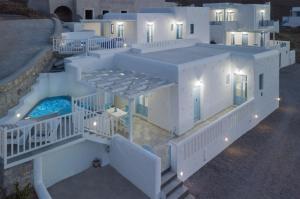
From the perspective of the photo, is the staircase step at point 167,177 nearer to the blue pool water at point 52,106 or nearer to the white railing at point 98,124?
the white railing at point 98,124

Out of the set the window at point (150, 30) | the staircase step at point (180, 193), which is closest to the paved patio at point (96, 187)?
the staircase step at point (180, 193)

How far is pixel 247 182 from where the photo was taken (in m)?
11.6

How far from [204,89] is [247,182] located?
5.84 metres

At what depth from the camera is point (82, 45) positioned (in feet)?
63.4

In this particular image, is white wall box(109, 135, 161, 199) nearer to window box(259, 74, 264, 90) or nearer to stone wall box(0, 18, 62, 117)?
stone wall box(0, 18, 62, 117)

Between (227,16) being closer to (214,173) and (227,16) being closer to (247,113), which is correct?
(247,113)

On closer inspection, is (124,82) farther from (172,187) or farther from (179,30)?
(179,30)

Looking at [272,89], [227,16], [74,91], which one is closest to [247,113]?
[272,89]

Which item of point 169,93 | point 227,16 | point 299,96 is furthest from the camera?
point 227,16

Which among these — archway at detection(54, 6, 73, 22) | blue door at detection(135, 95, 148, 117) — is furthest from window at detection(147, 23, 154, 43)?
archway at detection(54, 6, 73, 22)

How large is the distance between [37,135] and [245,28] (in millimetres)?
31787

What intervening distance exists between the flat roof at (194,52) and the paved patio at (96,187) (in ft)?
20.4

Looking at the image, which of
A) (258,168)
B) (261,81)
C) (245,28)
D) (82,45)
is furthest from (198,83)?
(245,28)

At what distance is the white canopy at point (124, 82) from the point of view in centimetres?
1302
